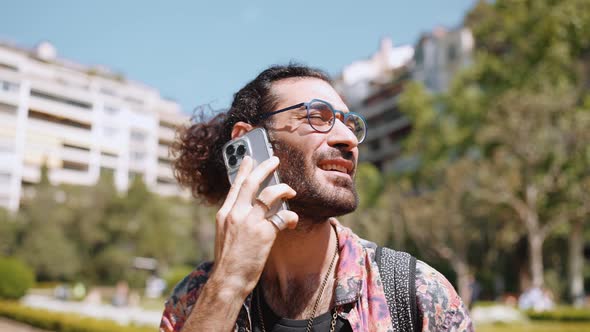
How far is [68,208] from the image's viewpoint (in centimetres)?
3416

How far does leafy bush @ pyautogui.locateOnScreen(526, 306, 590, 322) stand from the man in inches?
666

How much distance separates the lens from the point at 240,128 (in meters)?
2.69

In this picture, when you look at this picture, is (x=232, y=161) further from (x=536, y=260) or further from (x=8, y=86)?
(x=536, y=260)

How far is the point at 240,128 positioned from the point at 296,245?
0.61 m

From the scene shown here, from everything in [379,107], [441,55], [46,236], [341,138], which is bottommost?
[341,138]

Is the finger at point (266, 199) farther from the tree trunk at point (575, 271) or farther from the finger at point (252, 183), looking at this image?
the tree trunk at point (575, 271)

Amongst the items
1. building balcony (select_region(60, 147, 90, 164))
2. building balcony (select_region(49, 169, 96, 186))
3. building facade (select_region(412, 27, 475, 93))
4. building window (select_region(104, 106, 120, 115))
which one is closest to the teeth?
building balcony (select_region(60, 147, 90, 164))

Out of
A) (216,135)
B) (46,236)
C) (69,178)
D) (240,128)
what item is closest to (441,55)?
(69,178)

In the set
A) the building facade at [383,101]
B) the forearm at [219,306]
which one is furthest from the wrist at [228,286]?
the building facade at [383,101]

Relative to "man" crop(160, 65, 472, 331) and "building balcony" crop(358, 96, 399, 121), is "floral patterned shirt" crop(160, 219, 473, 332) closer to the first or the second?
"man" crop(160, 65, 472, 331)

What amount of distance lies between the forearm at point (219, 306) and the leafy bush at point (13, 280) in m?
22.2

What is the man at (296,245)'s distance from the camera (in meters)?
1.89

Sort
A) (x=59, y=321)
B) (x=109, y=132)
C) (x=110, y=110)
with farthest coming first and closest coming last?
(x=59, y=321) → (x=110, y=110) → (x=109, y=132)

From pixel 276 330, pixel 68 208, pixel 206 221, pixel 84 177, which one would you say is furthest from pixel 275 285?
pixel 206 221
